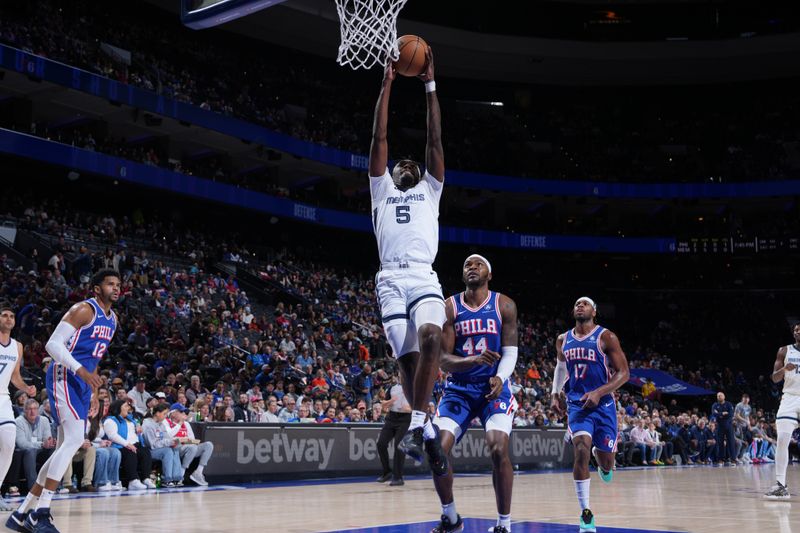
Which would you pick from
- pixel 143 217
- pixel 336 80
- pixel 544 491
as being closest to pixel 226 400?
pixel 544 491

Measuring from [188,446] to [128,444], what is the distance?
59.4 inches

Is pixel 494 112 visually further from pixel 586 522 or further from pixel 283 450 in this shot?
pixel 586 522

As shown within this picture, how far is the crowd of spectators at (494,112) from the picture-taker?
33.0 m

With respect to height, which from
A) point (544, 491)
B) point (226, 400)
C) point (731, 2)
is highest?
point (731, 2)

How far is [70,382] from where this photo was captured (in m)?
7.95

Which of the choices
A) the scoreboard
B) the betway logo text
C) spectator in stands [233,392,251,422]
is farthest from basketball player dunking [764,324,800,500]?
the scoreboard

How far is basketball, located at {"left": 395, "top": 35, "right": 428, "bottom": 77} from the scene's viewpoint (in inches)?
268

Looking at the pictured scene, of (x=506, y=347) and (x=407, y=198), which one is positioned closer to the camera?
(x=407, y=198)

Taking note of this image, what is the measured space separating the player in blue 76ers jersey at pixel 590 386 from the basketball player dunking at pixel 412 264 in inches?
103

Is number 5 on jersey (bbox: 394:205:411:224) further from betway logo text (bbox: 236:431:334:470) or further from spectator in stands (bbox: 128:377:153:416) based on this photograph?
spectator in stands (bbox: 128:377:153:416)

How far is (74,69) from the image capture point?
26781 millimetres

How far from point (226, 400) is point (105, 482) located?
3209mm

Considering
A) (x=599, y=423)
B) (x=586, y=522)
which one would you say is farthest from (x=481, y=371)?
(x=599, y=423)

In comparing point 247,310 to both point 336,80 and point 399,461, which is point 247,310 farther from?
point 336,80
